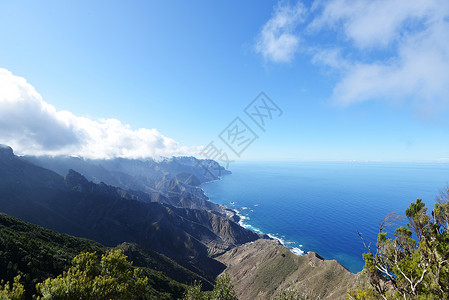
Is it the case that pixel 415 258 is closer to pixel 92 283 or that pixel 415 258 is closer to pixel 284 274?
pixel 92 283

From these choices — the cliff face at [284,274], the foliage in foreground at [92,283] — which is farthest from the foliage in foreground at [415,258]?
the cliff face at [284,274]

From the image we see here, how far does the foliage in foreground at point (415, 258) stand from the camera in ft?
54.7

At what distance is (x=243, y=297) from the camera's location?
114875 mm

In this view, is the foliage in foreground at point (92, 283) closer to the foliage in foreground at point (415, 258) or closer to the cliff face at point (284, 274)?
the foliage in foreground at point (415, 258)

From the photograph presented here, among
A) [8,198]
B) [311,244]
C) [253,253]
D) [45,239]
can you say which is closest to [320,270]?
[253,253]

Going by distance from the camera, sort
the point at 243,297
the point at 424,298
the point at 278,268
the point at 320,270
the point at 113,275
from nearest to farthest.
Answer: the point at 424,298
the point at 113,275
the point at 320,270
the point at 243,297
the point at 278,268

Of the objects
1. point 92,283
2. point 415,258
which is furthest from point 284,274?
point 92,283

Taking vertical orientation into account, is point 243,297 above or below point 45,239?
below

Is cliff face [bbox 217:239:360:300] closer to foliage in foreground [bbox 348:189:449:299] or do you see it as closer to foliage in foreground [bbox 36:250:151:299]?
foliage in foreground [bbox 348:189:449:299]

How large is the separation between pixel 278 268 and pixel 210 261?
75175 mm

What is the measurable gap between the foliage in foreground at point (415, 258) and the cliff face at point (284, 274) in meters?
51.3

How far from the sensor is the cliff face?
83.8 metres

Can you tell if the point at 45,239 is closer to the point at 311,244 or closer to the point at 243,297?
the point at 243,297

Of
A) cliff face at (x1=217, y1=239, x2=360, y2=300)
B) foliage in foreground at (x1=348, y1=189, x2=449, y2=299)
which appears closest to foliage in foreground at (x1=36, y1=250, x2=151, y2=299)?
foliage in foreground at (x1=348, y1=189, x2=449, y2=299)
